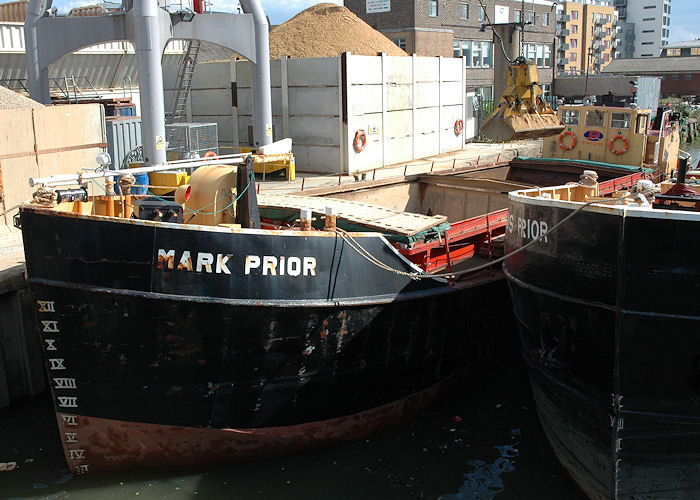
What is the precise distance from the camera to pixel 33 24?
18.6 metres

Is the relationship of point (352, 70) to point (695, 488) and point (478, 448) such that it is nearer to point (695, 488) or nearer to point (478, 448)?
point (478, 448)

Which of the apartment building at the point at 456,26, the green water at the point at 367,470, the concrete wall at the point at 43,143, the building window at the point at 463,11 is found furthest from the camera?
the building window at the point at 463,11

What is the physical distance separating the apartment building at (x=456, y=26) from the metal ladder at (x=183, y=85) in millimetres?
23039

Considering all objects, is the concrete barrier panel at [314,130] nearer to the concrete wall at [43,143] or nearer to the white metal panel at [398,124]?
the white metal panel at [398,124]

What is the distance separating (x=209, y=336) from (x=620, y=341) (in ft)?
14.2

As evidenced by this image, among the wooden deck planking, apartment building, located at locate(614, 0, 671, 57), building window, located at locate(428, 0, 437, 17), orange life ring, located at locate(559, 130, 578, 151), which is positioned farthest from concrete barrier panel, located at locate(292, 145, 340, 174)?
apartment building, located at locate(614, 0, 671, 57)

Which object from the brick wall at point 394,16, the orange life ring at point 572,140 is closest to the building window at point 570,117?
the orange life ring at point 572,140

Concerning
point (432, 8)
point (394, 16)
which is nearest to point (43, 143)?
point (394, 16)

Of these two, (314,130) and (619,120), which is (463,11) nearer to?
(314,130)

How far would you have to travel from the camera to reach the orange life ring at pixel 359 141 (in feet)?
81.9

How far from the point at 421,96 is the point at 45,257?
23237 mm

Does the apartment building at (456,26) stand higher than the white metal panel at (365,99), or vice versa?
the apartment building at (456,26)

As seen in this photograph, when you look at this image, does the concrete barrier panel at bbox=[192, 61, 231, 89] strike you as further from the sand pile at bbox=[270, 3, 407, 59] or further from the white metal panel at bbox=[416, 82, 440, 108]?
the white metal panel at bbox=[416, 82, 440, 108]

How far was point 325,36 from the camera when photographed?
30422 mm
